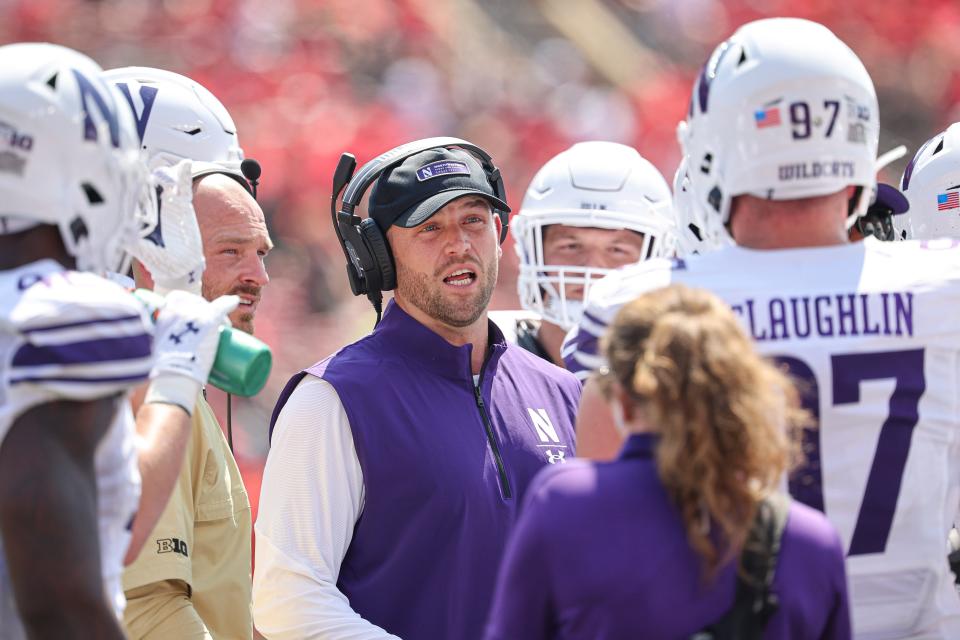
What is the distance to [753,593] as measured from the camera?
5.01 ft

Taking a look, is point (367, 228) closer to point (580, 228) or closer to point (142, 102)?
point (142, 102)

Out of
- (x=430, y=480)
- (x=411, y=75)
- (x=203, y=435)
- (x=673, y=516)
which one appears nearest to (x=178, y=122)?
(x=203, y=435)

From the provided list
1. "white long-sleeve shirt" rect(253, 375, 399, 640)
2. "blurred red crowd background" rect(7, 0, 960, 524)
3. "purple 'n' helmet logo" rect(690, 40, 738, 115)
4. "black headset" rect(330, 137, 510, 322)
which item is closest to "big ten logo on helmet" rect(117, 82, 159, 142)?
"black headset" rect(330, 137, 510, 322)

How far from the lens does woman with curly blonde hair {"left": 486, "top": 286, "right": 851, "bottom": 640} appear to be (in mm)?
1506

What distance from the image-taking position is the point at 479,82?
820 cm

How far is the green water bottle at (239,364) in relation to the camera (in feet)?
6.40

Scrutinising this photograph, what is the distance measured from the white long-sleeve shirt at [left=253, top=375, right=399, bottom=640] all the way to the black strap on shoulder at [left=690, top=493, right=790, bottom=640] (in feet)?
3.76

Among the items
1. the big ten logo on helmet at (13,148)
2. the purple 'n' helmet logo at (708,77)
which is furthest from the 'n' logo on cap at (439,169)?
the big ten logo on helmet at (13,148)

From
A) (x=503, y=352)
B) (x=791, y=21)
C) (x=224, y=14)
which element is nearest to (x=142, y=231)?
(x=503, y=352)

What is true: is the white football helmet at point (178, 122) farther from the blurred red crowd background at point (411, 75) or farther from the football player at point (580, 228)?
the blurred red crowd background at point (411, 75)

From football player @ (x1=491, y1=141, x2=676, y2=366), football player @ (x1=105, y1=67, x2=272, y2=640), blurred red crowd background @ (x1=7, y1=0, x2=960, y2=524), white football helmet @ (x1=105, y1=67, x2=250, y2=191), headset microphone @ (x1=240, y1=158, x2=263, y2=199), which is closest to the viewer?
football player @ (x1=105, y1=67, x2=272, y2=640)

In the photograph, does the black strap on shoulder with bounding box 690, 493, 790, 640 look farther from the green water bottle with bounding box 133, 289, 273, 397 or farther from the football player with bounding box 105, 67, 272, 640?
the football player with bounding box 105, 67, 272, 640

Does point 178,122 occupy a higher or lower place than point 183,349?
higher

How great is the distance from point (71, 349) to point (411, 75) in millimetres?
6588
